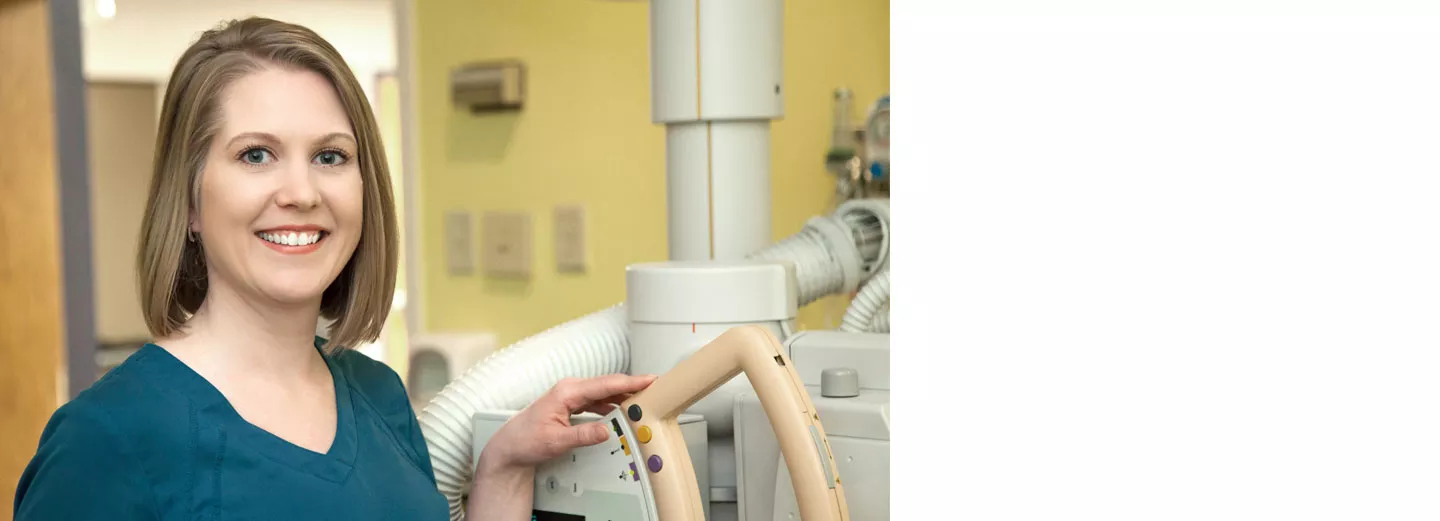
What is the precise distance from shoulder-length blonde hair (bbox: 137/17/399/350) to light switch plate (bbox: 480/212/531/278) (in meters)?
1.68

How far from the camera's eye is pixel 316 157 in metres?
0.97

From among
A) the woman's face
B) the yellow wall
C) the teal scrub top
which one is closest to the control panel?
the teal scrub top

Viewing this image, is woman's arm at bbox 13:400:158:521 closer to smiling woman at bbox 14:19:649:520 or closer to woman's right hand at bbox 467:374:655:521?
smiling woman at bbox 14:19:649:520

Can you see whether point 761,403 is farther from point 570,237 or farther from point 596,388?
point 570,237

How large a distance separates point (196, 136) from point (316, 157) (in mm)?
85

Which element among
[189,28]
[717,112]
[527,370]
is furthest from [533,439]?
[189,28]

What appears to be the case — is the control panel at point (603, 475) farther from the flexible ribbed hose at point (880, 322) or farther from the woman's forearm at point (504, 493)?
the flexible ribbed hose at point (880, 322)

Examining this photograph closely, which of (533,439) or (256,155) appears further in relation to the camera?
(533,439)

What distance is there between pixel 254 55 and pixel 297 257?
151 mm

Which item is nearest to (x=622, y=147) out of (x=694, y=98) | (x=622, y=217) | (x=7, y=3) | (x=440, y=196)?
(x=622, y=217)

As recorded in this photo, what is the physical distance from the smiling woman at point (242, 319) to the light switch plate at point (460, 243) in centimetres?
180
